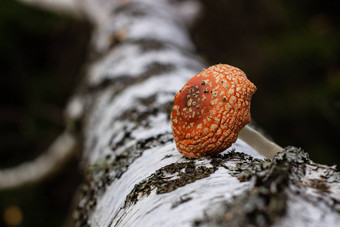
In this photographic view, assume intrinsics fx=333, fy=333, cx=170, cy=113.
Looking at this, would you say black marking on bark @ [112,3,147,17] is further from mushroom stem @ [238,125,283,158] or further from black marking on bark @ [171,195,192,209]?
black marking on bark @ [171,195,192,209]

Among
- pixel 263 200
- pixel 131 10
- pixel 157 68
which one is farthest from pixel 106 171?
pixel 131 10

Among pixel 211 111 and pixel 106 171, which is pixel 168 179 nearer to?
pixel 211 111

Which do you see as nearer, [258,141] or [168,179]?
[168,179]

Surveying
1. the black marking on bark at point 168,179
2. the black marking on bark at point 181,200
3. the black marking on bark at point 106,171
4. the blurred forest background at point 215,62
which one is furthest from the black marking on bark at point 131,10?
the black marking on bark at point 181,200

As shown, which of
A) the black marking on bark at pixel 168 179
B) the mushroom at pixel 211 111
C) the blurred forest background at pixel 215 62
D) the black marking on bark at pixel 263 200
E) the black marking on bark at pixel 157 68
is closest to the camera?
the black marking on bark at pixel 263 200

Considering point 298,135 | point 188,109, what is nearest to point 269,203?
point 188,109

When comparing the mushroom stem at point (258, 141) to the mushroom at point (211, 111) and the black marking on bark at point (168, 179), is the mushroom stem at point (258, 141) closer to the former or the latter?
the mushroom at point (211, 111)

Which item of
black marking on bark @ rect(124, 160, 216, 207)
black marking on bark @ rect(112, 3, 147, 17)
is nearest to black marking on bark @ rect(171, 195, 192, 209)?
black marking on bark @ rect(124, 160, 216, 207)
